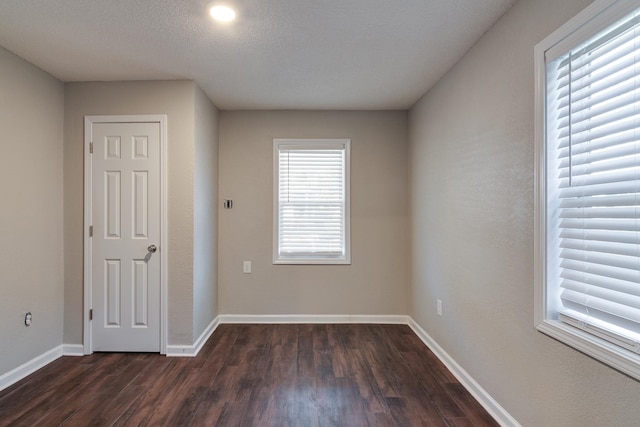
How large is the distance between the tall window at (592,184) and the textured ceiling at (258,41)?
66 cm

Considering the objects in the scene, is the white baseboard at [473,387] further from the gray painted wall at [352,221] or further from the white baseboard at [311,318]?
the gray painted wall at [352,221]

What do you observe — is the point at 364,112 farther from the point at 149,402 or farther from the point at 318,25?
the point at 149,402

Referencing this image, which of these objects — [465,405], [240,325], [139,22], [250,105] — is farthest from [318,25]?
[240,325]

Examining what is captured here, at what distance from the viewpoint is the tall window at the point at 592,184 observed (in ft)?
3.89

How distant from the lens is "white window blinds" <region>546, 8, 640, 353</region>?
1186 mm

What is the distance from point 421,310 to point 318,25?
9.02 ft

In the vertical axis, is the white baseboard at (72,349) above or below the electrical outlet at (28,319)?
below

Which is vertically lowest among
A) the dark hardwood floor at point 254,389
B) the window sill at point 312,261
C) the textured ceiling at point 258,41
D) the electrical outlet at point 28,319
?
the dark hardwood floor at point 254,389

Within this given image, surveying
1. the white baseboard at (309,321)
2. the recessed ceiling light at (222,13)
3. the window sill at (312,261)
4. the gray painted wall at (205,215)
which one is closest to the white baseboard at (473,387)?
the white baseboard at (309,321)

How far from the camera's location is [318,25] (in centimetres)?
198

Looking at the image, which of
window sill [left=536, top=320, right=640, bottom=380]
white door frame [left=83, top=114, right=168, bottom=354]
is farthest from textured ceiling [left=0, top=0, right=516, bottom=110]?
window sill [left=536, top=320, right=640, bottom=380]

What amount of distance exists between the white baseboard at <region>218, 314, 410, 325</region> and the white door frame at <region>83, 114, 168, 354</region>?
93 centimetres

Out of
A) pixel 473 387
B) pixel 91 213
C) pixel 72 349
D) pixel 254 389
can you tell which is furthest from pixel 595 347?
pixel 72 349

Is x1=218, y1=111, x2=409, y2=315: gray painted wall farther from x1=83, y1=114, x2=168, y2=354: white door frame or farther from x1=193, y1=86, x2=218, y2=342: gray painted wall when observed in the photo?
x1=83, y1=114, x2=168, y2=354: white door frame
